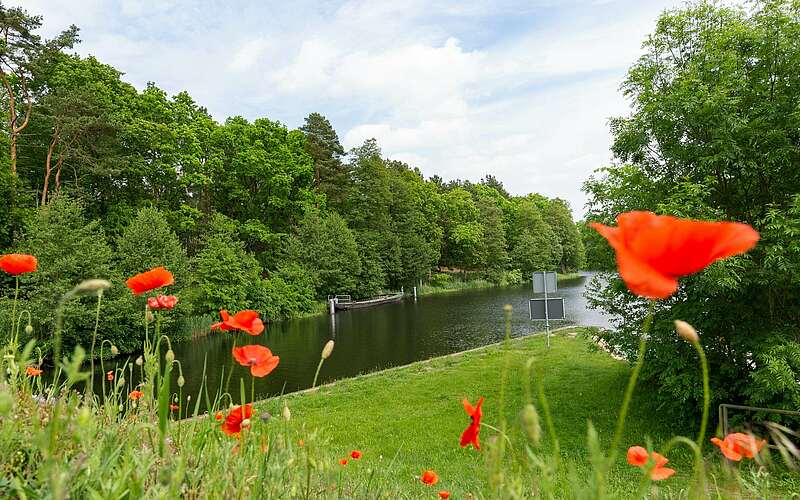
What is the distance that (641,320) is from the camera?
22.1ft

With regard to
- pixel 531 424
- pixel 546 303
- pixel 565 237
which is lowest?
pixel 546 303

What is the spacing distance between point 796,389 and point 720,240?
597 cm

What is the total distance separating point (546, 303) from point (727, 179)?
253 inches

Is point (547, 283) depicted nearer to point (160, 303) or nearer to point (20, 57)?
point (160, 303)

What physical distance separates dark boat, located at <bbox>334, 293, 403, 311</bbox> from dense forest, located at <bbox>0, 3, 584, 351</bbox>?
82 centimetres

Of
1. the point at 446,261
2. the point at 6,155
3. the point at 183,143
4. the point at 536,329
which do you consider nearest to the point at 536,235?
the point at 446,261

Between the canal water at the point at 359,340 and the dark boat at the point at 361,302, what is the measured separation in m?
0.88

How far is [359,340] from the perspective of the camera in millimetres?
17672

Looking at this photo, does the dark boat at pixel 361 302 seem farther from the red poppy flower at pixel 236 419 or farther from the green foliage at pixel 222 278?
the red poppy flower at pixel 236 419

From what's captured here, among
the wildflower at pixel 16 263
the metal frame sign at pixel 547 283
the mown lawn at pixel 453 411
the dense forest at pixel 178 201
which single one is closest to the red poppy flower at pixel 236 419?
the wildflower at pixel 16 263

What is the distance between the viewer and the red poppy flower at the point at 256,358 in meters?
1.38

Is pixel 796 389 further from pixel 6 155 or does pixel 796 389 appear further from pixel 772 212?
pixel 6 155

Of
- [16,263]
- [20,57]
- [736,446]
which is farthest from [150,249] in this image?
[736,446]

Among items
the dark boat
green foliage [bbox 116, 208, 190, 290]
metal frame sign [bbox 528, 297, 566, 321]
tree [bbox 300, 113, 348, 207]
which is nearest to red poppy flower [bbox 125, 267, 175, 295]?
metal frame sign [bbox 528, 297, 566, 321]
